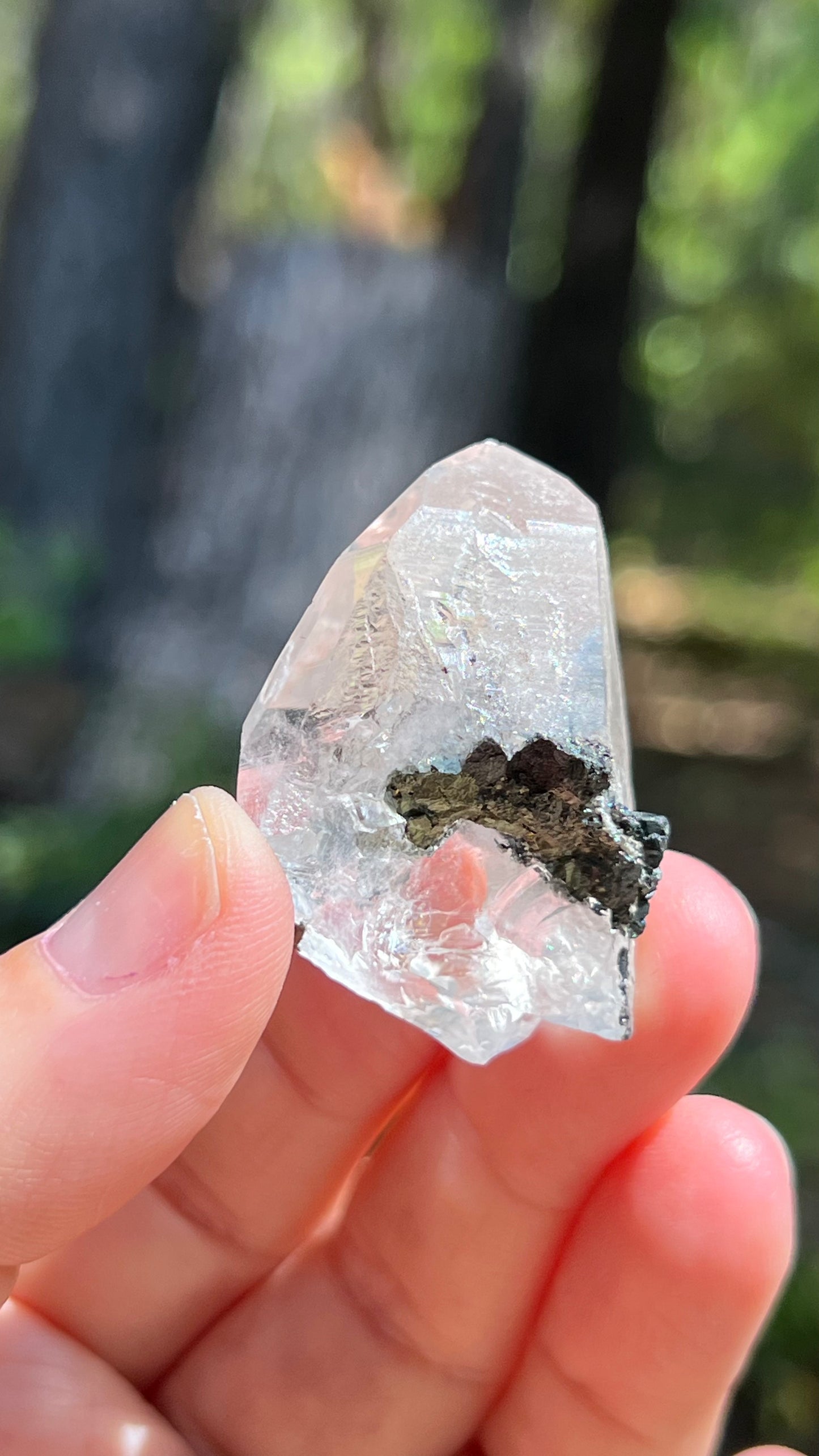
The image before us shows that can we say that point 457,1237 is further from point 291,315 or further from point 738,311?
point 738,311

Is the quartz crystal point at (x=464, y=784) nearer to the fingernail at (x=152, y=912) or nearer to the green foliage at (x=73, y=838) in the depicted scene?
the fingernail at (x=152, y=912)

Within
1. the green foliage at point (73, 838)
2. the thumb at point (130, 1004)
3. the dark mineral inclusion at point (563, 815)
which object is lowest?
the green foliage at point (73, 838)

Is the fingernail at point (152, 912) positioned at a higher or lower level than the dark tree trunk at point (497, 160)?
lower

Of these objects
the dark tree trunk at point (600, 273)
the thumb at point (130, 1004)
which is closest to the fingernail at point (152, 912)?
the thumb at point (130, 1004)

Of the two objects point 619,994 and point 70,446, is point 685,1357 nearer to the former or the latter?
point 619,994

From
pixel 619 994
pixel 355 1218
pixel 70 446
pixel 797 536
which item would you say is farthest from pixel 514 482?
pixel 797 536

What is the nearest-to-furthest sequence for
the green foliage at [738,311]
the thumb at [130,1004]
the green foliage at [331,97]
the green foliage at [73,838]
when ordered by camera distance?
the thumb at [130,1004]
the green foliage at [73,838]
the green foliage at [331,97]
the green foliage at [738,311]

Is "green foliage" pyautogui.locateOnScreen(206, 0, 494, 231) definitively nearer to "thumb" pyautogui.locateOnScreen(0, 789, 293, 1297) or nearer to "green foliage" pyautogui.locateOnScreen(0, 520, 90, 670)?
"green foliage" pyautogui.locateOnScreen(0, 520, 90, 670)
